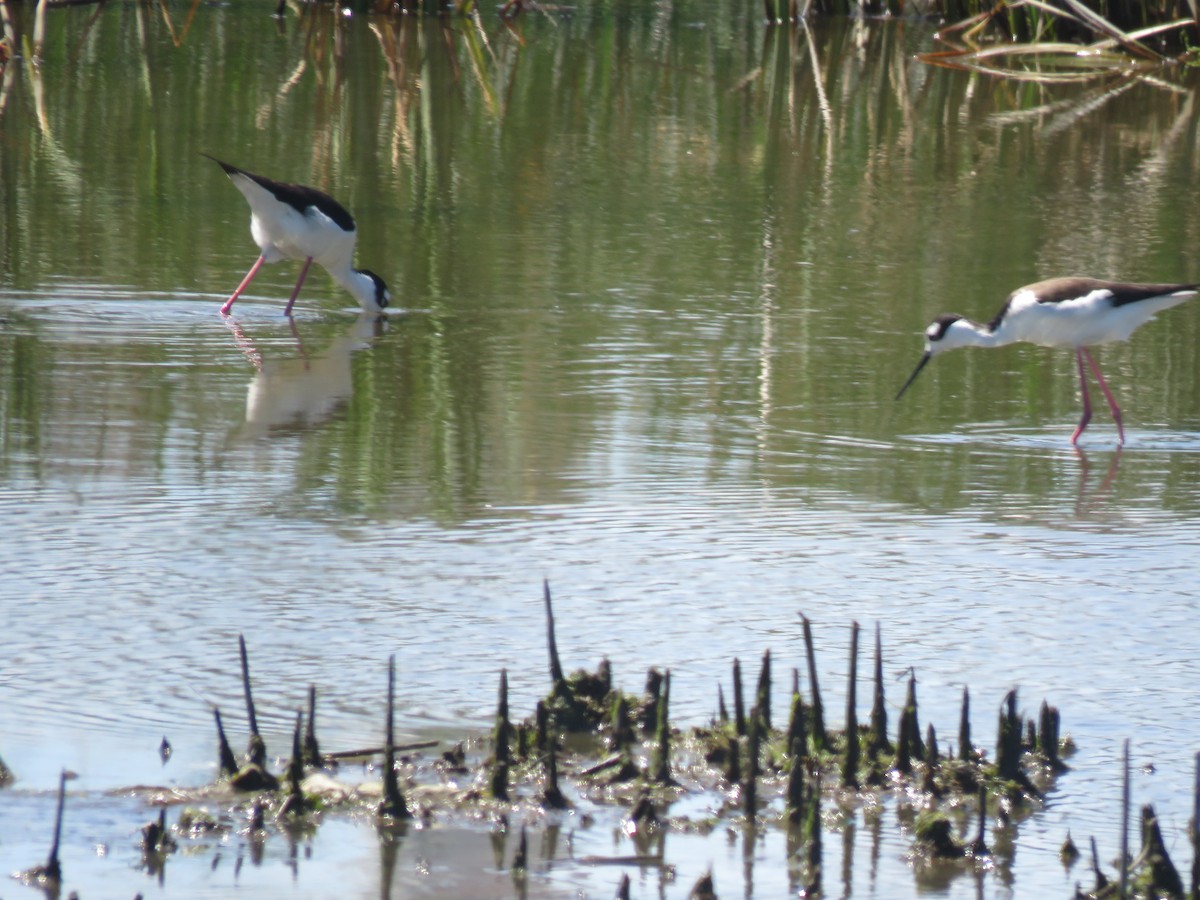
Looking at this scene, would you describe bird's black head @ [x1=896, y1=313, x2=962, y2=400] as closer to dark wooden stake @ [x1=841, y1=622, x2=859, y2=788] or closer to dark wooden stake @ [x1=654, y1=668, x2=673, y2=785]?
dark wooden stake @ [x1=841, y1=622, x2=859, y2=788]

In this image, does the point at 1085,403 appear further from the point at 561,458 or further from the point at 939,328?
the point at 561,458

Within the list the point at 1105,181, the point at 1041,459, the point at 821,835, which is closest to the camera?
the point at 821,835

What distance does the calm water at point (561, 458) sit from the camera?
16.1 feet

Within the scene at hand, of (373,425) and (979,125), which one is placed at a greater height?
(979,125)

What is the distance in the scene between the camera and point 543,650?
5492 millimetres

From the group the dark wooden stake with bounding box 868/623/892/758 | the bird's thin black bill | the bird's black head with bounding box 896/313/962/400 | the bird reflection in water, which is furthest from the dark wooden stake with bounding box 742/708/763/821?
the bird's black head with bounding box 896/313/962/400

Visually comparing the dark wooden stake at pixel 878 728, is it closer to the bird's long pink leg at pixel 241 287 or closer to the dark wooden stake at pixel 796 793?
the dark wooden stake at pixel 796 793

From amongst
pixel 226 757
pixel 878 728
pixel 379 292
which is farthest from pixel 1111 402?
pixel 226 757

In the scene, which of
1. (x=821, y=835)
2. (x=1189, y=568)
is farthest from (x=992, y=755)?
(x=1189, y=568)

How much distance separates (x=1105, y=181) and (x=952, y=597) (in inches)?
405

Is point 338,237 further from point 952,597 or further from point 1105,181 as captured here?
point 1105,181

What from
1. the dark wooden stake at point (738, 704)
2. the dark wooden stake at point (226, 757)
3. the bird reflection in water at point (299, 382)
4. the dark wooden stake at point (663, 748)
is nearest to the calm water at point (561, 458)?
the bird reflection in water at point (299, 382)

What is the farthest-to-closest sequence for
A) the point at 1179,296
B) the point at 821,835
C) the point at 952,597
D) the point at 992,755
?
the point at 1179,296, the point at 952,597, the point at 992,755, the point at 821,835

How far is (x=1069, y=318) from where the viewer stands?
29.1 feet
